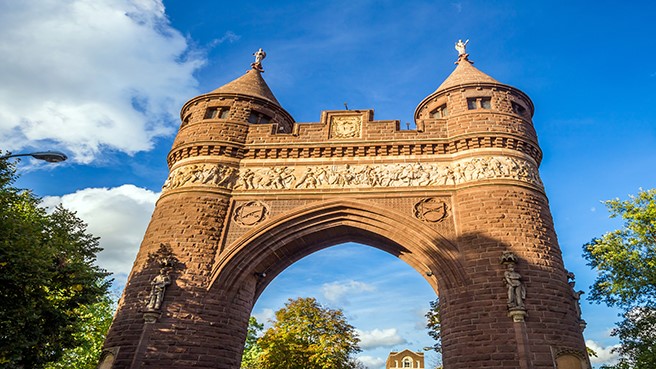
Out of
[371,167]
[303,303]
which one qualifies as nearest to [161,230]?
[371,167]

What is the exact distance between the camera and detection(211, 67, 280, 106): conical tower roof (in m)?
16.2

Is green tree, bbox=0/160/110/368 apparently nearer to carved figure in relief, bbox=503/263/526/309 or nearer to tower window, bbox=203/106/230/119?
tower window, bbox=203/106/230/119

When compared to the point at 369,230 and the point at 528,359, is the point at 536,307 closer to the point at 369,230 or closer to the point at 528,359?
the point at 528,359

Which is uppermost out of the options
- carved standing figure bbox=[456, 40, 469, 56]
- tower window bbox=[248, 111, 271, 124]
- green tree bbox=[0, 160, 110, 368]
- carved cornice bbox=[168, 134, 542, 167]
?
carved standing figure bbox=[456, 40, 469, 56]

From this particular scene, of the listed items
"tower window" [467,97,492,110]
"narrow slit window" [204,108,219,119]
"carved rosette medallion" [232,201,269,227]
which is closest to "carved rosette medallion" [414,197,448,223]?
"tower window" [467,97,492,110]

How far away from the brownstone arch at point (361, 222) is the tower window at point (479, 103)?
0.19ft

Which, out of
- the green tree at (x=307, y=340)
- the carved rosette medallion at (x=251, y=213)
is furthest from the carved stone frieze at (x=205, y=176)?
the green tree at (x=307, y=340)

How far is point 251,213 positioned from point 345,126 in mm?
4709

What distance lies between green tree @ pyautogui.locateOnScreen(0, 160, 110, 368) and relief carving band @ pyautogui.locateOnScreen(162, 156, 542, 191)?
4.19 meters

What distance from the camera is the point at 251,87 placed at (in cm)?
1680

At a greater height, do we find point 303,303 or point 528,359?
point 303,303

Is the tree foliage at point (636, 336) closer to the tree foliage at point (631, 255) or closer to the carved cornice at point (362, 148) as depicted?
the tree foliage at point (631, 255)

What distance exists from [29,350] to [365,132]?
11.4m

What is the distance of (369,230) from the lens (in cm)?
1297
